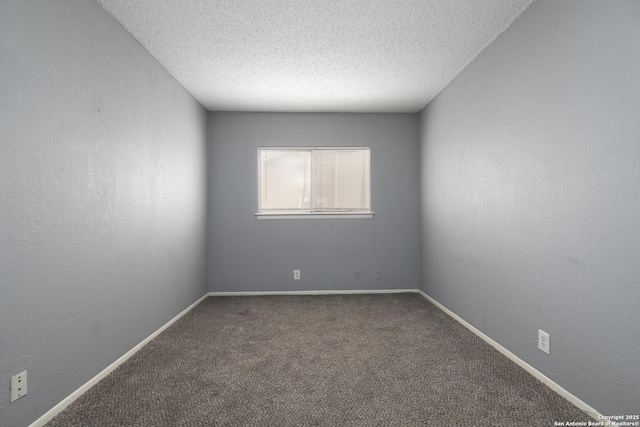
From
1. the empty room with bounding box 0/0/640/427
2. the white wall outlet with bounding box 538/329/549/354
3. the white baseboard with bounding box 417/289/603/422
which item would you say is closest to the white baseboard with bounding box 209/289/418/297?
the empty room with bounding box 0/0/640/427

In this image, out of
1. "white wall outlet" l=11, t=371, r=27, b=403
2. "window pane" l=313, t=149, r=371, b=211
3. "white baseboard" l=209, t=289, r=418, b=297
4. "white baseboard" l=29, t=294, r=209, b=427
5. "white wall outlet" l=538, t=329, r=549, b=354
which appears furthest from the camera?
"window pane" l=313, t=149, r=371, b=211

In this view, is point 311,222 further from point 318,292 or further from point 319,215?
point 318,292

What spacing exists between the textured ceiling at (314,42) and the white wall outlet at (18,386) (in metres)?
2.25

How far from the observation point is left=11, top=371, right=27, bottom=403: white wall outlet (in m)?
1.47

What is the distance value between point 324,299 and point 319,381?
2.08 meters

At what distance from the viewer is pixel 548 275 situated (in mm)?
1977

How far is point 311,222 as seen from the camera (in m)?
4.45

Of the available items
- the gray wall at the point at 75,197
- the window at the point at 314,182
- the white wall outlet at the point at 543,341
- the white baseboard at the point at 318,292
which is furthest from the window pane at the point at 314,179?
the white wall outlet at the point at 543,341

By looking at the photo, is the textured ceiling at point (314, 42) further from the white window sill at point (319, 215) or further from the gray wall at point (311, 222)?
the white window sill at point (319, 215)

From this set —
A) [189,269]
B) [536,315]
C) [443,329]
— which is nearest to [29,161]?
[189,269]

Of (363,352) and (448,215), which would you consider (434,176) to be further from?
(363,352)

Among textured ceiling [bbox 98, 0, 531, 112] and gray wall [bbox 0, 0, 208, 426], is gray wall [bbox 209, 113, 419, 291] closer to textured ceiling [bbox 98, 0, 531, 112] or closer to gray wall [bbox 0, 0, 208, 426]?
textured ceiling [bbox 98, 0, 531, 112]

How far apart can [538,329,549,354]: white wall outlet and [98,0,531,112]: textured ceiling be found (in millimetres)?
2140

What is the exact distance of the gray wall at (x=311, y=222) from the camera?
4395 mm
